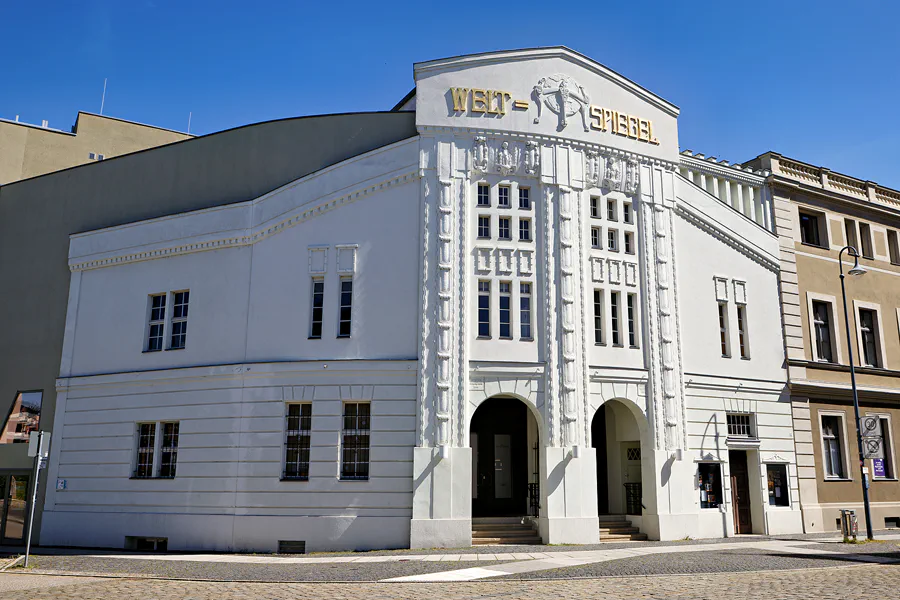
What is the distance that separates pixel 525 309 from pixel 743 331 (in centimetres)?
995

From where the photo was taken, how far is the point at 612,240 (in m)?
27.8

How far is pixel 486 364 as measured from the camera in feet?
82.0

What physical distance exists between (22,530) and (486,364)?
17.5 metres

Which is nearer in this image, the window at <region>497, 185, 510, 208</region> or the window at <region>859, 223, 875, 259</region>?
the window at <region>497, 185, 510, 208</region>

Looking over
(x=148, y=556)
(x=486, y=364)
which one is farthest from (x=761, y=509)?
(x=148, y=556)

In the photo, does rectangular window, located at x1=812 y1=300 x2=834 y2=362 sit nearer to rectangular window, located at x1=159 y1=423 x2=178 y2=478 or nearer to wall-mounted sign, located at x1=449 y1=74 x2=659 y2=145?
wall-mounted sign, located at x1=449 y1=74 x2=659 y2=145

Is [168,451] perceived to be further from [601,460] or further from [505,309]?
[601,460]

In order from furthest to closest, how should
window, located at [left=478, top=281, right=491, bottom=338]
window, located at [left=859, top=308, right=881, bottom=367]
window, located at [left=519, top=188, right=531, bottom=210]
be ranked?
window, located at [left=859, top=308, right=881, bottom=367], window, located at [left=519, top=188, right=531, bottom=210], window, located at [left=478, top=281, right=491, bottom=338]

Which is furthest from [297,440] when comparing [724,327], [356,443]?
[724,327]

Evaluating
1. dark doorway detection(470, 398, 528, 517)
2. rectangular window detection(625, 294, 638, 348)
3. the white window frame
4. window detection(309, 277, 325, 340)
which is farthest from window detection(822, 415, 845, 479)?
window detection(309, 277, 325, 340)

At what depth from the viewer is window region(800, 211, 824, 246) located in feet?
110

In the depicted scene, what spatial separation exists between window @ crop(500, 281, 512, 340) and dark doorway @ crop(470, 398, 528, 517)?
161 inches

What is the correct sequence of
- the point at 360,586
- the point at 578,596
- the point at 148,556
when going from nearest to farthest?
the point at 578,596 → the point at 360,586 → the point at 148,556

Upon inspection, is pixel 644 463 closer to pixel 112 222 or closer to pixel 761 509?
pixel 761 509
